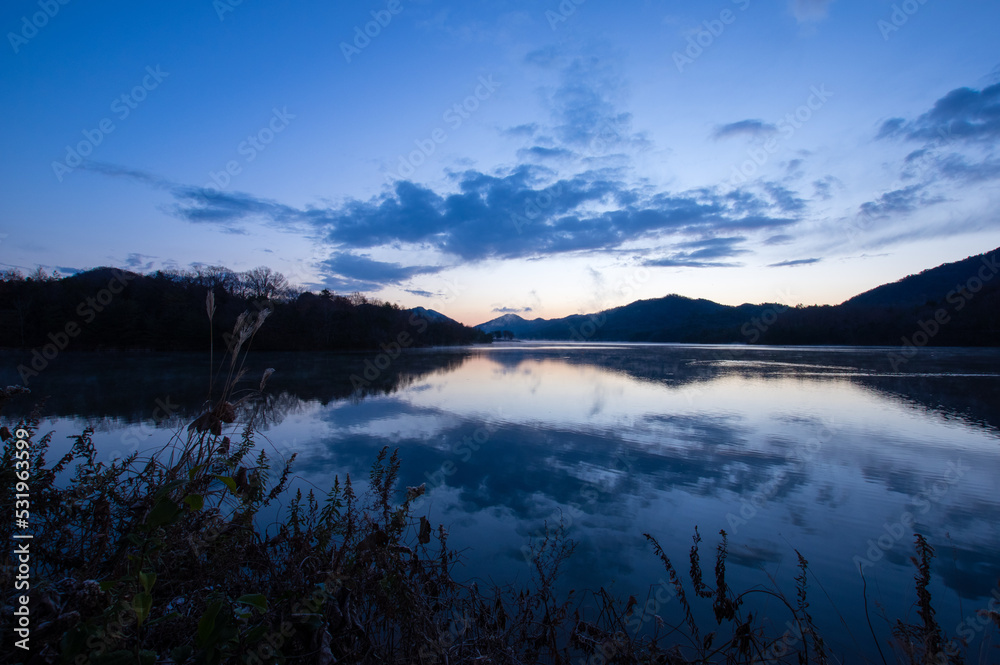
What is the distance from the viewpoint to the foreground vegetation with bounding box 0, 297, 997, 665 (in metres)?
1.56

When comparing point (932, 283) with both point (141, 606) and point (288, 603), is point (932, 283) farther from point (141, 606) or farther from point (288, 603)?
point (141, 606)

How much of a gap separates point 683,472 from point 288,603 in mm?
5254

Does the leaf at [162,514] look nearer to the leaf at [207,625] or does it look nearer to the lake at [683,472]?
the leaf at [207,625]

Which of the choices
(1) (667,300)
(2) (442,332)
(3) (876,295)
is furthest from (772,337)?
(1) (667,300)

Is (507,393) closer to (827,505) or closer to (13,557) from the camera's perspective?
(827,505)

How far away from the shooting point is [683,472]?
5.94 metres

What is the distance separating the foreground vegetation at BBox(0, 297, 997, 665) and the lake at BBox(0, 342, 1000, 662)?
1.42ft

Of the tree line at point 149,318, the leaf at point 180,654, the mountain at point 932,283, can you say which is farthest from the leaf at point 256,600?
the mountain at point 932,283

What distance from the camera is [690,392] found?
13.4m

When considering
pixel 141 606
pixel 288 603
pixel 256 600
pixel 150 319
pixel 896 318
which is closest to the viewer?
pixel 141 606

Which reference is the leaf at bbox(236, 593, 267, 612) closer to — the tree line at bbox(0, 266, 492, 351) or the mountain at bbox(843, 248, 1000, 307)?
the tree line at bbox(0, 266, 492, 351)

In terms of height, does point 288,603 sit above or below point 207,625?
below

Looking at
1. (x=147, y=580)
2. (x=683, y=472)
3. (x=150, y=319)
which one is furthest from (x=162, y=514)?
(x=150, y=319)

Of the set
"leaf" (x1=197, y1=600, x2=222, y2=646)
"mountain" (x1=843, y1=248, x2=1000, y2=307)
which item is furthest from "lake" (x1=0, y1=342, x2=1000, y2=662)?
"mountain" (x1=843, y1=248, x2=1000, y2=307)
